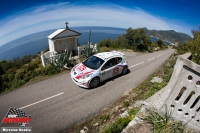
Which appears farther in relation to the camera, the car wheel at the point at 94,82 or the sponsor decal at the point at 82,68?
the sponsor decal at the point at 82,68

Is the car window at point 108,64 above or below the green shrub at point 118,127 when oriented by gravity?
above

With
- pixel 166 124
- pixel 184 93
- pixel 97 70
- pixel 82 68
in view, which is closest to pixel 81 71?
pixel 82 68

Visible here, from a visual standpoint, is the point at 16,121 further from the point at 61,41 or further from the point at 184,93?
the point at 61,41

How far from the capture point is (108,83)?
8812 millimetres

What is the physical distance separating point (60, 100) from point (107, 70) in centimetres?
352

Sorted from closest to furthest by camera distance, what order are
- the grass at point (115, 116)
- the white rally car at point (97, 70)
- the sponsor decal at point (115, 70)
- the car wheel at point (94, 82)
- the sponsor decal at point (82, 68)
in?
the grass at point (115, 116) → the white rally car at point (97, 70) → the car wheel at point (94, 82) → the sponsor decal at point (82, 68) → the sponsor decal at point (115, 70)

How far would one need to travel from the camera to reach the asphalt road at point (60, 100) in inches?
224

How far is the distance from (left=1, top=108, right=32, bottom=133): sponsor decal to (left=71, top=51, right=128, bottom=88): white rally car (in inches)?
127

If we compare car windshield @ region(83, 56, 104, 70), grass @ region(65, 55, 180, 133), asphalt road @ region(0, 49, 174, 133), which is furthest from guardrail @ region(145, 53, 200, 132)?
car windshield @ region(83, 56, 104, 70)

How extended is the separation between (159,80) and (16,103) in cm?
891

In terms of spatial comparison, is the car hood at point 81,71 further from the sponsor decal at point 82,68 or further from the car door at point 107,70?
the car door at point 107,70

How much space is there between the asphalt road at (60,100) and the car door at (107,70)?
53cm

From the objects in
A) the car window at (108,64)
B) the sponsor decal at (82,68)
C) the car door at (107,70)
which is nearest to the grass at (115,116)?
the car door at (107,70)

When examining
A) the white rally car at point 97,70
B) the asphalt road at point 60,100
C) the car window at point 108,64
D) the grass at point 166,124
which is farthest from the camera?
the car window at point 108,64
